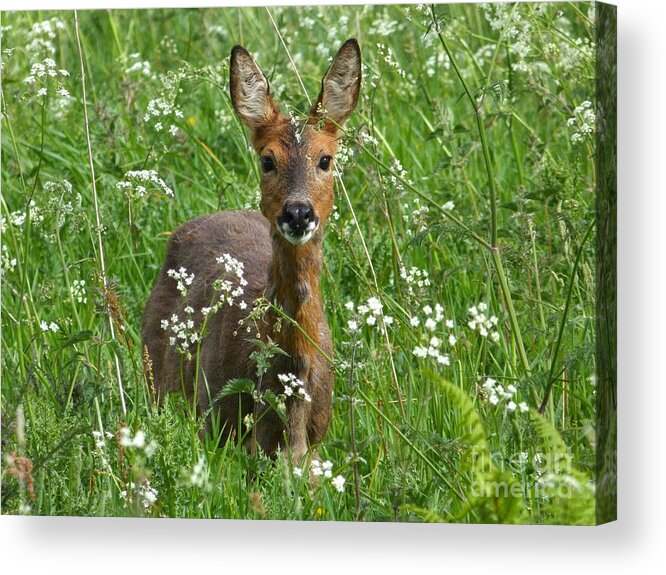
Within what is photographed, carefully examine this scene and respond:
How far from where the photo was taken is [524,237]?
6719 millimetres

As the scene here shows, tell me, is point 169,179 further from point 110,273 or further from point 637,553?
point 637,553

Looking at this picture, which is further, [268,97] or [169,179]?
[169,179]

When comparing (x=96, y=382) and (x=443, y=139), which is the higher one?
(x=443, y=139)

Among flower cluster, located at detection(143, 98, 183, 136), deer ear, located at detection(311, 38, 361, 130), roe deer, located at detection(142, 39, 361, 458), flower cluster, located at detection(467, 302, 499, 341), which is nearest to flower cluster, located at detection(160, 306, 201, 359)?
roe deer, located at detection(142, 39, 361, 458)

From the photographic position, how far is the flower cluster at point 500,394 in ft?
21.4

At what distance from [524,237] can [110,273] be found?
1741 mm

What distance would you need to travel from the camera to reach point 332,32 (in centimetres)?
724

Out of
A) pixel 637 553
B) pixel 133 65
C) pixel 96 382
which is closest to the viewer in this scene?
pixel 637 553

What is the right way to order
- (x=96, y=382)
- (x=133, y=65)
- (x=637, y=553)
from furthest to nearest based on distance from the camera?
1. (x=133, y=65)
2. (x=96, y=382)
3. (x=637, y=553)

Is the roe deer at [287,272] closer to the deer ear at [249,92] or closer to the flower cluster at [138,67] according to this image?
the deer ear at [249,92]

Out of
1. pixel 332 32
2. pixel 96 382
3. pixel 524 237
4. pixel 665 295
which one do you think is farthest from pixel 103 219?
pixel 665 295

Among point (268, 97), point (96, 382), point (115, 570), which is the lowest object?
point (115, 570)

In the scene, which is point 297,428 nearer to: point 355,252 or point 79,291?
point 355,252

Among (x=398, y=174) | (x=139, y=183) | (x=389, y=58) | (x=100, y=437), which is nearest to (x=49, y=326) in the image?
(x=100, y=437)
